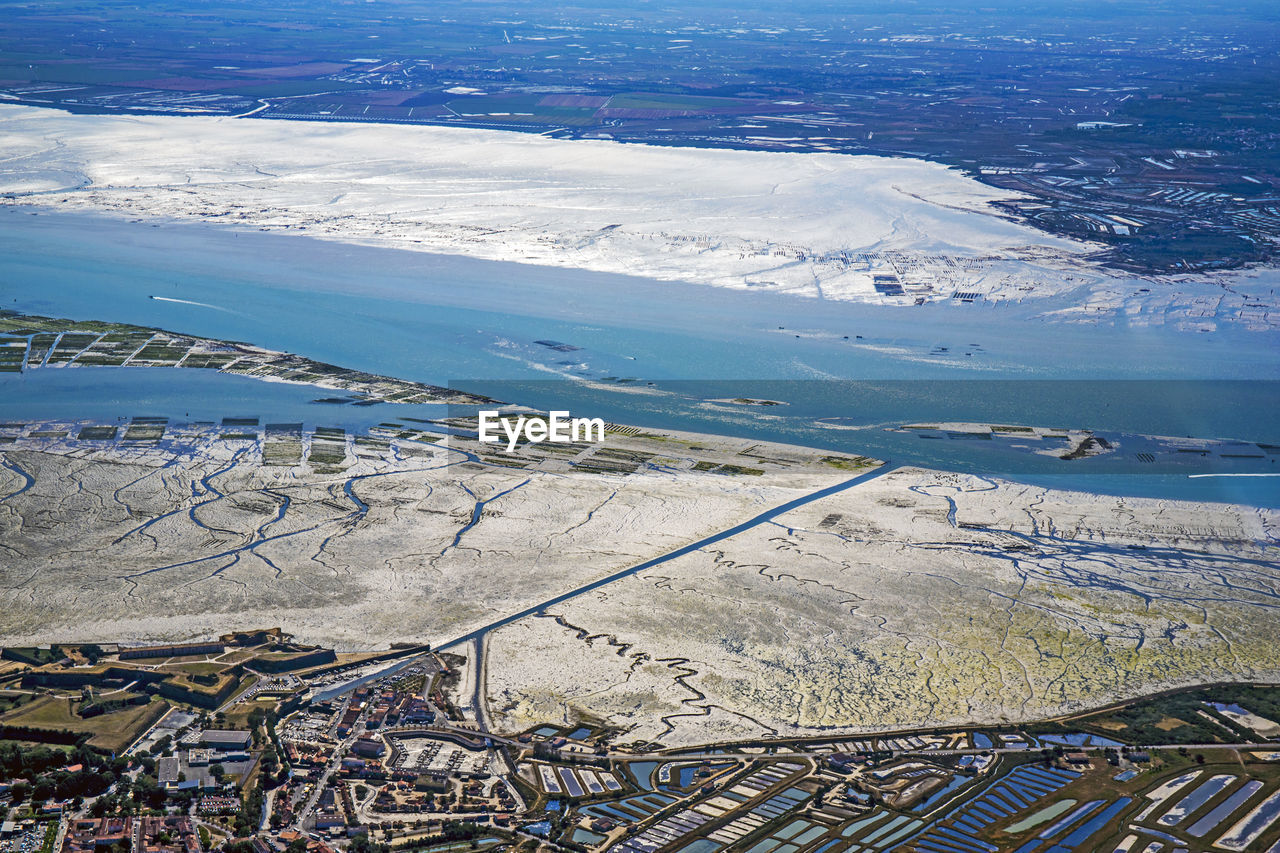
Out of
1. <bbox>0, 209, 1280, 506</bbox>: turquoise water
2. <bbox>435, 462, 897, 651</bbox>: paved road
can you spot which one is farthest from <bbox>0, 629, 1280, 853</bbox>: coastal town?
<bbox>0, 209, 1280, 506</bbox>: turquoise water

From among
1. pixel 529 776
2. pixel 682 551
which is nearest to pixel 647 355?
pixel 682 551

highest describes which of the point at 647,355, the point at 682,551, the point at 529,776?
the point at 647,355

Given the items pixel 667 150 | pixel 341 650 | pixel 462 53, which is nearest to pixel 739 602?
pixel 341 650

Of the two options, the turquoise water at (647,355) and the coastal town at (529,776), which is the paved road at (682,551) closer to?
the coastal town at (529,776)

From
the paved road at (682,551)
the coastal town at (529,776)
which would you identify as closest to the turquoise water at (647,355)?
the paved road at (682,551)

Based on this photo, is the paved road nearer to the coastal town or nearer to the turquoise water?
the coastal town

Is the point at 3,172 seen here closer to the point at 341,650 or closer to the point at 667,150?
the point at 667,150

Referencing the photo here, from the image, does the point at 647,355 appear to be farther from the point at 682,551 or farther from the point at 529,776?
the point at 529,776

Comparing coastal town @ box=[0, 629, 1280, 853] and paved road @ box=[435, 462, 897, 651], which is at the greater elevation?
paved road @ box=[435, 462, 897, 651]

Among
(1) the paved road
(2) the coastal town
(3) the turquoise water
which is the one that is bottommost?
(2) the coastal town
